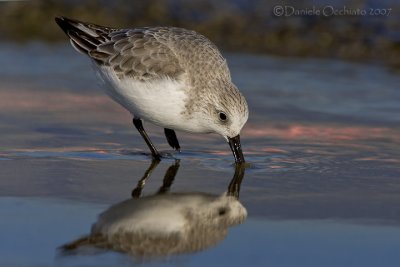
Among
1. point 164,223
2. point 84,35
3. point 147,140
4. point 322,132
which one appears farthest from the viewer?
point 322,132

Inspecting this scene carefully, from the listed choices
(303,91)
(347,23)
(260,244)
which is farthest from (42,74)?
(260,244)

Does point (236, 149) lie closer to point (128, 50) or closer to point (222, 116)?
point (222, 116)

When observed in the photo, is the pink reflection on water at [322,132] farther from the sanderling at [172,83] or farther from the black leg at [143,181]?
the black leg at [143,181]

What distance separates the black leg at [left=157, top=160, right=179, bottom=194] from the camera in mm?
5660

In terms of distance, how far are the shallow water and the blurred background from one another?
0.50 meters

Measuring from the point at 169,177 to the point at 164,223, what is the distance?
106cm

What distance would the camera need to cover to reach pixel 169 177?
5.99m

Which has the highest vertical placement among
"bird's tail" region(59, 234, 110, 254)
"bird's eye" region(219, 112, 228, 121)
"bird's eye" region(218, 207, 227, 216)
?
"bird's eye" region(219, 112, 228, 121)

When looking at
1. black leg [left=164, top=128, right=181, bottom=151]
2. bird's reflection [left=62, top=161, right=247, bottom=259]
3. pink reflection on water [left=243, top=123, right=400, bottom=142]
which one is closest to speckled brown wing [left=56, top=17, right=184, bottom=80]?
black leg [left=164, top=128, right=181, bottom=151]

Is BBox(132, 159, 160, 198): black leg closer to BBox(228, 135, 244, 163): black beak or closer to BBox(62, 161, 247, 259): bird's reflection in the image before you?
BBox(62, 161, 247, 259): bird's reflection

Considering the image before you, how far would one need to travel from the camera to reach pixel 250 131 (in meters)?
7.35

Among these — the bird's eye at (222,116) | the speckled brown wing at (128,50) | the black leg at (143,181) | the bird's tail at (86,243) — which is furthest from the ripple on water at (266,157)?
the bird's tail at (86,243)

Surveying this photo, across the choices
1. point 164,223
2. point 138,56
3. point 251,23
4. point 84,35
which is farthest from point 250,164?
point 251,23

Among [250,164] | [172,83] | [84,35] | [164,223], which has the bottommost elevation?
[164,223]
